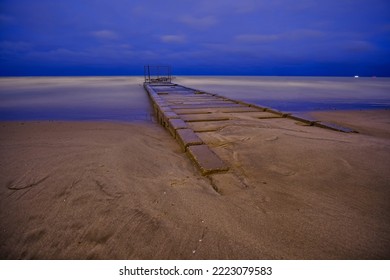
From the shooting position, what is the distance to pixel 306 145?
346 cm

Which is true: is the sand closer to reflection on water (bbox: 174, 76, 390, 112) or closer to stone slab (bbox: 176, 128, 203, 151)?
stone slab (bbox: 176, 128, 203, 151)

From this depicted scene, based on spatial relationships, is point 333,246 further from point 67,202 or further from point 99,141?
point 99,141

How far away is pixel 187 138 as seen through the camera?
3.69 metres

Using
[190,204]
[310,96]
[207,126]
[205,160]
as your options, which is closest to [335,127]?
[207,126]

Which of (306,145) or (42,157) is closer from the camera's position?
(42,157)

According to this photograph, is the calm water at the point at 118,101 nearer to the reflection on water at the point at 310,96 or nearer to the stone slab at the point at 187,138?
the reflection on water at the point at 310,96

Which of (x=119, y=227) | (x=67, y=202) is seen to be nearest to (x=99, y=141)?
(x=67, y=202)

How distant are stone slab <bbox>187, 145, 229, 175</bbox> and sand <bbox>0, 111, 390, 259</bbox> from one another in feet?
0.42

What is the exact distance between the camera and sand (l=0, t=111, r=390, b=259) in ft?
5.09

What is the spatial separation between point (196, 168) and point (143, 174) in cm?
63

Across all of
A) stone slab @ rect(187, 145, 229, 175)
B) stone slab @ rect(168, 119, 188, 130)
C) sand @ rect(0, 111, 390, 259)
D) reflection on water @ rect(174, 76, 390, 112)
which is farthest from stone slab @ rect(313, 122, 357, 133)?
reflection on water @ rect(174, 76, 390, 112)

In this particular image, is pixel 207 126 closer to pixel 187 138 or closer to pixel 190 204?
pixel 187 138
